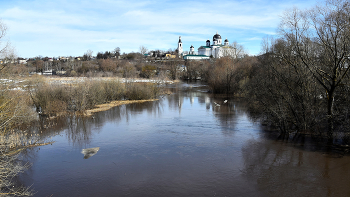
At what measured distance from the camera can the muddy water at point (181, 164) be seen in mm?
8188

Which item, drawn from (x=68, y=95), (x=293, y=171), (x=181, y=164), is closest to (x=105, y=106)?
(x=68, y=95)

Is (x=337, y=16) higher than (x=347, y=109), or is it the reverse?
(x=337, y=16)

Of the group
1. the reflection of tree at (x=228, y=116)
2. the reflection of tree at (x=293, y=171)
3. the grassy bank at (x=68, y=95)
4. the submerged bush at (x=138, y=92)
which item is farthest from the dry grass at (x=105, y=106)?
the reflection of tree at (x=293, y=171)

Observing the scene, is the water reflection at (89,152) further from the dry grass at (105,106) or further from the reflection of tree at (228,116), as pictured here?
the dry grass at (105,106)

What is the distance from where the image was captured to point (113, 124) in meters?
16.8

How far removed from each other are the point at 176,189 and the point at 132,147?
14.8ft

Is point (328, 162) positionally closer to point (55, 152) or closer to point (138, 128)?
point (138, 128)

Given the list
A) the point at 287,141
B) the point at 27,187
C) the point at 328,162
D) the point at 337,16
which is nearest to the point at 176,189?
the point at 27,187

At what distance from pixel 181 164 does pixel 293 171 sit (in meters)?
4.34

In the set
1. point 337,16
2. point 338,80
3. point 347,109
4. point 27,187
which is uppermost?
point 337,16

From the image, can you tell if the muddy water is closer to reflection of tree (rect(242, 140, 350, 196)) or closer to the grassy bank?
reflection of tree (rect(242, 140, 350, 196))

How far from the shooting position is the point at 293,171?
9352mm

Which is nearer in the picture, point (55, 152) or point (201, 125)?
point (55, 152)

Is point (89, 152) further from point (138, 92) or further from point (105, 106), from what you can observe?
point (138, 92)
